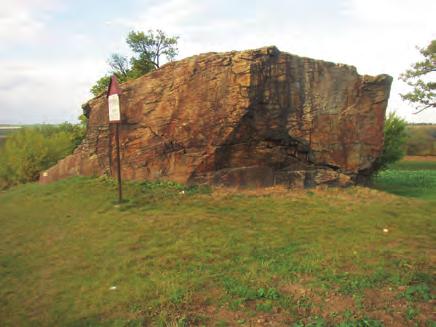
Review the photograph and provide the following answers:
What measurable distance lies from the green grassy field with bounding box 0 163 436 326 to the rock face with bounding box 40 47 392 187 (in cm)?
75

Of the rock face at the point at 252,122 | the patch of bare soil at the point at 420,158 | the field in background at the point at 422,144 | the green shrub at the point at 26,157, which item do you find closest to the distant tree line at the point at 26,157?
the green shrub at the point at 26,157

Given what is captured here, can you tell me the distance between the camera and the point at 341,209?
8.35 m

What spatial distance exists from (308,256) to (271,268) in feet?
2.41

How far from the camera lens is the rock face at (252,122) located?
31.8 ft

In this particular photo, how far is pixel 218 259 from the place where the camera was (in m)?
5.59

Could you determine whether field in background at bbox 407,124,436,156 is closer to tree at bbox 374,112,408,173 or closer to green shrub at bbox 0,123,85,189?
tree at bbox 374,112,408,173

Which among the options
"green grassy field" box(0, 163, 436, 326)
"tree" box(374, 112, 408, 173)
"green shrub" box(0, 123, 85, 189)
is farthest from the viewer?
"tree" box(374, 112, 408, 173)

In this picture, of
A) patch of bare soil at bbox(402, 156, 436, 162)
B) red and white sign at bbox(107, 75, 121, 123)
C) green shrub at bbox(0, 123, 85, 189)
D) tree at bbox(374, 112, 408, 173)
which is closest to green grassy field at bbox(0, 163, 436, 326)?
red and white sign at bbox(107, 75, 121, 123)

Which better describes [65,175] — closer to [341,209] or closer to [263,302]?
[341,209]

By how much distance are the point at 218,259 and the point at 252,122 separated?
16.1 ft

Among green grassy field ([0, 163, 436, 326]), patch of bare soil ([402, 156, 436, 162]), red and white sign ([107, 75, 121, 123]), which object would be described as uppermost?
red and white sign ([107, 75, 121, 123])

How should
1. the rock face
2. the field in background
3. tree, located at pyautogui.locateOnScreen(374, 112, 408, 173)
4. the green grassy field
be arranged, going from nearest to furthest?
the green grassy field → the rock face → tree, located at pyautogui.locateOnScreen(374, 112, 408, 173) → the field in background

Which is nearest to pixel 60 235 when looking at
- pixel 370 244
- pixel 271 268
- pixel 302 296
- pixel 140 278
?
pixel 140 278

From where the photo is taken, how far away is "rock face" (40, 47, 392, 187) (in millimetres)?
9688
